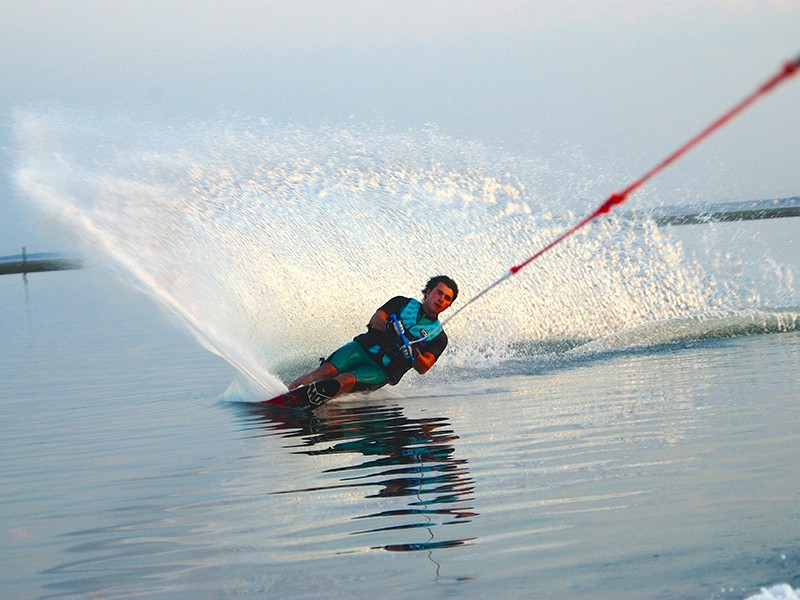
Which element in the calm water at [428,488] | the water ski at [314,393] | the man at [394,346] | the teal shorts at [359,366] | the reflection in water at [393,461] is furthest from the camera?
the teal shorts at [359,366]

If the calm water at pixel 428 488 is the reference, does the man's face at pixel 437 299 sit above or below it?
above

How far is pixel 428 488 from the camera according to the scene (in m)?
5.84

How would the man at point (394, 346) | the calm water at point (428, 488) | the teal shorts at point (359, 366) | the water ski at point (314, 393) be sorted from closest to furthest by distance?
1. the calm water at point (428, 488)
2. the water ski at point (314, 393)
3. the man at point (394, 346)
4. the teal shorts at point (359, 366)

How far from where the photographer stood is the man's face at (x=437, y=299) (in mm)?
9102

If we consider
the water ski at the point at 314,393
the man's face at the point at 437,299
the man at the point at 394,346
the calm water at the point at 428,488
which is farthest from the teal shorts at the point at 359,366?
the man's face at the point at 437,299

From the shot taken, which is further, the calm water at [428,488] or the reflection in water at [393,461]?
the reflection in water at [393,461]

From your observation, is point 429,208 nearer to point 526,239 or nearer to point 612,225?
point 526,239

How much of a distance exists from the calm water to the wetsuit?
244 mm

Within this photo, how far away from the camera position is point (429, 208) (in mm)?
14352

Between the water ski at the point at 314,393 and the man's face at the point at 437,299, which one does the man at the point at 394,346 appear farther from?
the water ski at the point at 314,393

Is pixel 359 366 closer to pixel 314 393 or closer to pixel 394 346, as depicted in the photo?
pixel 394 346

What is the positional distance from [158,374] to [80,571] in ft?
24.1

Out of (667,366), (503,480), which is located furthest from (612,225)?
(503,480)

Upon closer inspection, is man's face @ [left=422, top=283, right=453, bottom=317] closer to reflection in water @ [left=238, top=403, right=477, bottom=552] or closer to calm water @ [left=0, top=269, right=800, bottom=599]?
calm water @ [left=0, top=269, right=800, bottom=599]
